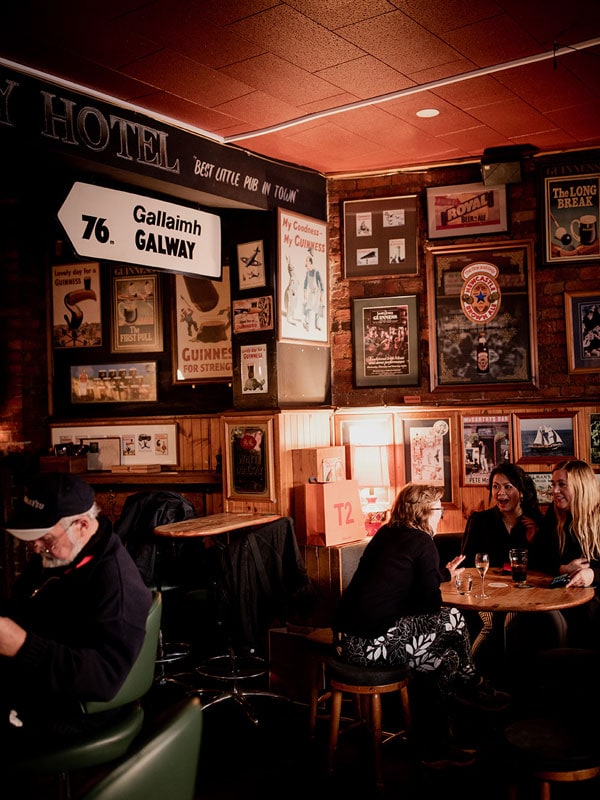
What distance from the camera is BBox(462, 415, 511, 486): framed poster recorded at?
5.90 metres

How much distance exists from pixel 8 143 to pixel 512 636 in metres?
3.84

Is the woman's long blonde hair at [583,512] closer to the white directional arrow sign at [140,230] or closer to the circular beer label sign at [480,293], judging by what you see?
the circular beer label sign at [480,293]

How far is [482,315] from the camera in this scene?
6012 millimetres

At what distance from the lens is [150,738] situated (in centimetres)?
177

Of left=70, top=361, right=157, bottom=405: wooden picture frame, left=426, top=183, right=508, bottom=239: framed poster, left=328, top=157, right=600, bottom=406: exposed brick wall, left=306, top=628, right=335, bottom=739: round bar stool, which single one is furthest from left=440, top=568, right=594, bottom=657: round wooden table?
left=70, top=361, right=157, bottom=405: wooden picture frame

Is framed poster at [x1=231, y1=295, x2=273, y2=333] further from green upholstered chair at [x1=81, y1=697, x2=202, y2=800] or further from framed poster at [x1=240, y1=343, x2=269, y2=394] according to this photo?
green upholstered chair at [x1=81, y1=697, x2=202, y2=800]

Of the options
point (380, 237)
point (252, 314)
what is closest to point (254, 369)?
point (252, 314)

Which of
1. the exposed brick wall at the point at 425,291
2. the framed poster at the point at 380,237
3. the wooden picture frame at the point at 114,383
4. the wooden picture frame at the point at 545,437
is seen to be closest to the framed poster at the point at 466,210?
the exposed brick wall at the point at 425,291

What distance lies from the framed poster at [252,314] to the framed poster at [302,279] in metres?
0.09

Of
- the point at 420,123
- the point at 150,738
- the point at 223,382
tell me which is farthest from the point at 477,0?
the point at 223,382

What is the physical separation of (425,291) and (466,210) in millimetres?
671

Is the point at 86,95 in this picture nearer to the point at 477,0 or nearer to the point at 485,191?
the point at 477,0

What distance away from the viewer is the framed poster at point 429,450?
603cm

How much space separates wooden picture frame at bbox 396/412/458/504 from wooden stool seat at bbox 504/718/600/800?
3.11 metres
